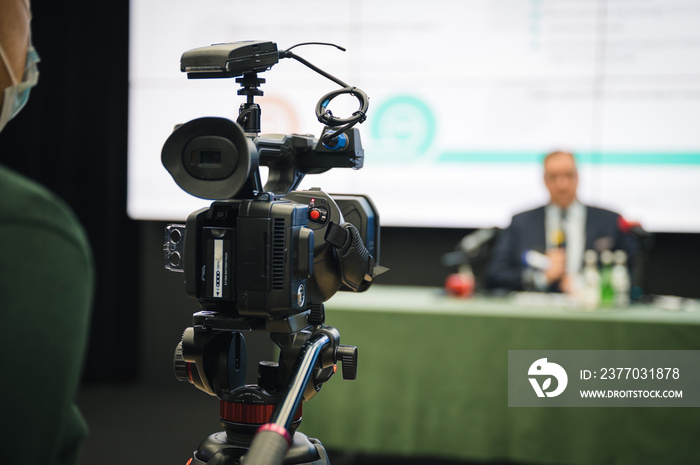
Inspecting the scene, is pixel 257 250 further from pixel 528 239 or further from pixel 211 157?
pixel 528 239

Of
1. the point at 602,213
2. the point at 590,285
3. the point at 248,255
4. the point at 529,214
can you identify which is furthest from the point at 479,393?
the point at 248,255

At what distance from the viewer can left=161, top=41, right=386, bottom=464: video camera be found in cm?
107

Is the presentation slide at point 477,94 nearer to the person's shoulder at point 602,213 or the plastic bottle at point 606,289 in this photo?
the person's shoulder at point 602,213

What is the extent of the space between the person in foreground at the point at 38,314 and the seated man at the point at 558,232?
3001mm

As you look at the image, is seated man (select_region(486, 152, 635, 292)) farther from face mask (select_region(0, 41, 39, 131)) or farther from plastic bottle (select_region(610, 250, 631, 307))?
face mask (select_region(0, 41, 39, 131))

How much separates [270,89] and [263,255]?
10.3 ft

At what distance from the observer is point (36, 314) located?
42 centimetres

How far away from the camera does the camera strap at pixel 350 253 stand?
1.17 meters

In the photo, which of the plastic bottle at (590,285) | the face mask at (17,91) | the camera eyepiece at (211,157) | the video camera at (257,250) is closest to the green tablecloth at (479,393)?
the plastic bottle at (590,285)

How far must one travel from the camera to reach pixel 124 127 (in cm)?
444

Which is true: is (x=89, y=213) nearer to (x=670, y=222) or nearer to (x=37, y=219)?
(x=670, y=222)

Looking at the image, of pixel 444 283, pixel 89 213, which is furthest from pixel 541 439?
pixel 89 213

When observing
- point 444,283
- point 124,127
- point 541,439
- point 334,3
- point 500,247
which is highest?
point 334,3

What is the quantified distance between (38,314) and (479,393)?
244cm
